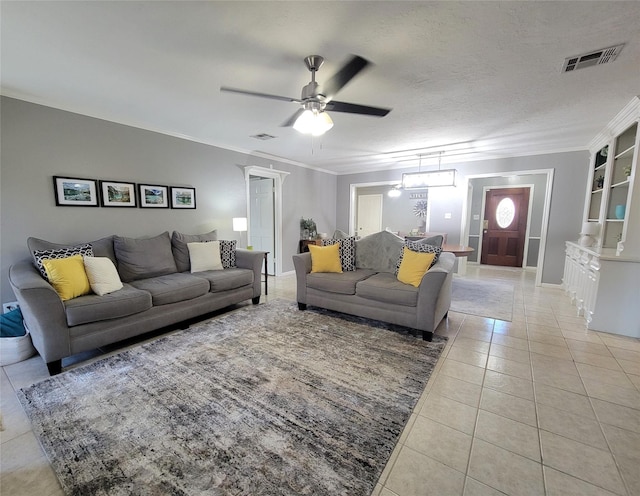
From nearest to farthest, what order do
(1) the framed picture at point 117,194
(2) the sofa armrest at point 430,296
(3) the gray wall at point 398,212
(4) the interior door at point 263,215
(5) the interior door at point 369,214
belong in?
1. (2) the sofa armrest at point 430,296
2. (1) the framed picture at point 117,194
3. (4) the interior door at point 263,215
4. (3) the gray wall at point 398,212
5. (5) the interior door at point 369,214

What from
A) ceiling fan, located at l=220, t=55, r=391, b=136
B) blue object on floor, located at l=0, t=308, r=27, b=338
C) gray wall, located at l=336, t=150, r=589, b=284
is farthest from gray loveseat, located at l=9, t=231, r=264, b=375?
gray wall, located at l=336, t=150, r=589, b=284

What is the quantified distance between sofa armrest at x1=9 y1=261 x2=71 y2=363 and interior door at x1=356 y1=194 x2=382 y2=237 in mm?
7191

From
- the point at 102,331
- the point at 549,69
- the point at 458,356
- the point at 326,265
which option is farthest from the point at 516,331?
the point at 102,331

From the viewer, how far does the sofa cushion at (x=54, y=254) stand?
2.48 metres

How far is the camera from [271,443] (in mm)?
1555

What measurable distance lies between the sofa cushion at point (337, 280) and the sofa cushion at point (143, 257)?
5.95 feet

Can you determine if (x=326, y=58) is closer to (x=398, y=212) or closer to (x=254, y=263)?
(x=254, y=263)

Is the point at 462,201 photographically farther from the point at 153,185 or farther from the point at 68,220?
the point at 68,220

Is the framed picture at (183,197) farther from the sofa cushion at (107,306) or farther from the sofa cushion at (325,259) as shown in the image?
the sofa cushion at (325,259)

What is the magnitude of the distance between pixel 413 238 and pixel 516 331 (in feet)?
8.09

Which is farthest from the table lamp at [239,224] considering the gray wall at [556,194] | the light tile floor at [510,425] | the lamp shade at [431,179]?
the gray wall at [556,194]

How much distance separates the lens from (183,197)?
4.02 meters

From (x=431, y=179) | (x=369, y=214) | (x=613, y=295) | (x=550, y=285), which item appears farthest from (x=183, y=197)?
(x=550, y=285)

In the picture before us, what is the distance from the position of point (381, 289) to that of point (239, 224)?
2.67 meters
